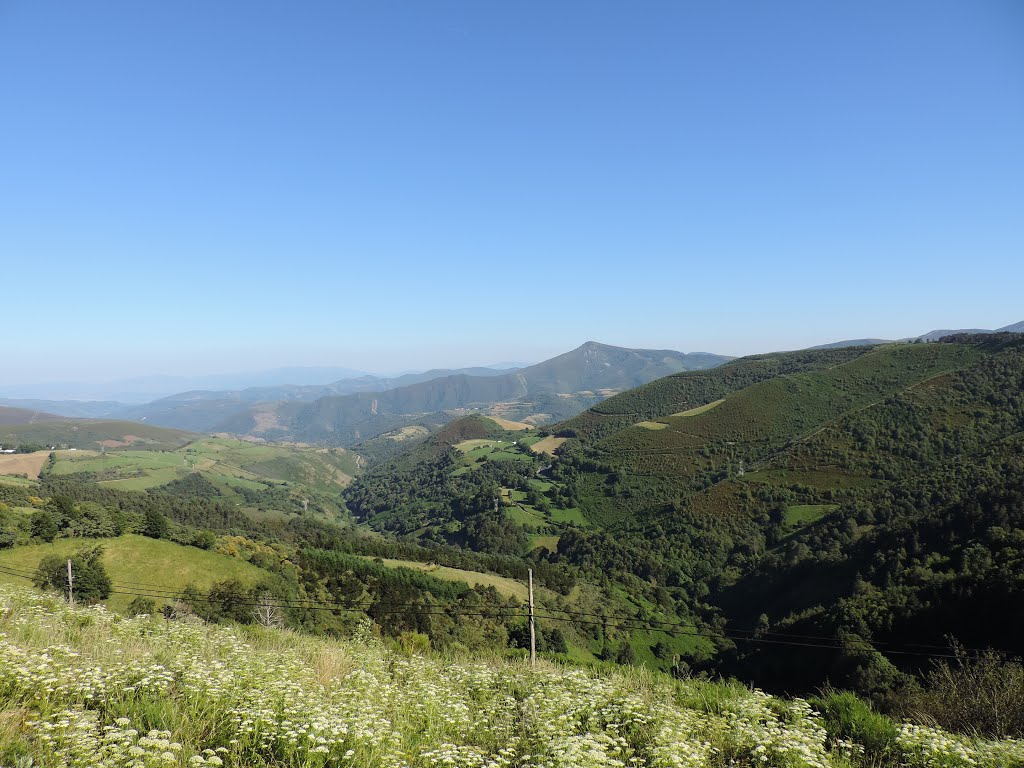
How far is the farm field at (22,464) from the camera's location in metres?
129

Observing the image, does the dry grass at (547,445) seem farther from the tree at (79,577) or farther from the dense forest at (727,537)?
the tree at (79,577)

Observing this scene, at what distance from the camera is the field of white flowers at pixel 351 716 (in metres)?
5.28

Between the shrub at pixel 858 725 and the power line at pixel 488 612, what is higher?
the shrub at pixel 858 725

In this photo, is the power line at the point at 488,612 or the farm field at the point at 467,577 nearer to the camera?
the power line at the point at 488,612

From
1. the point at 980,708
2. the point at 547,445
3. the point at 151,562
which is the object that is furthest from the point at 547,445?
the point at 980,708

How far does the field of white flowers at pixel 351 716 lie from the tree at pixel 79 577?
32825 mm

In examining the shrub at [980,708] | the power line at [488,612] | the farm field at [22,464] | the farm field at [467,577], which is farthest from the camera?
the farm field at [22,464]

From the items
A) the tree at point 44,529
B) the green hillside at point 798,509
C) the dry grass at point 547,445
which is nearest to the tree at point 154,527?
the tree at point 44,529

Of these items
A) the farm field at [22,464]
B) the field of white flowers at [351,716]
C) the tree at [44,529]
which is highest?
the field of white flowers at [351,716]

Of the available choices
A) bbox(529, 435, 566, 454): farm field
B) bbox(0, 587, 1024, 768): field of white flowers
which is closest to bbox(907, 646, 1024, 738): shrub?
bbox(0, 587, 1024, 768): field of white flowers

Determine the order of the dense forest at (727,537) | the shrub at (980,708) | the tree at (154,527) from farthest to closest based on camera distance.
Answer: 1. the tree at (154,527)
2. the dense forest at (727,537)
3. the shrub at (980,708)

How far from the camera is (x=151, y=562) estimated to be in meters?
46.1

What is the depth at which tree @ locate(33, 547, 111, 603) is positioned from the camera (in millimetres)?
33750

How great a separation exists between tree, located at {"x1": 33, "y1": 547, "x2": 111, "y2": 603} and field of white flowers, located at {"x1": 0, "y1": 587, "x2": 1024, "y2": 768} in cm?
3283
